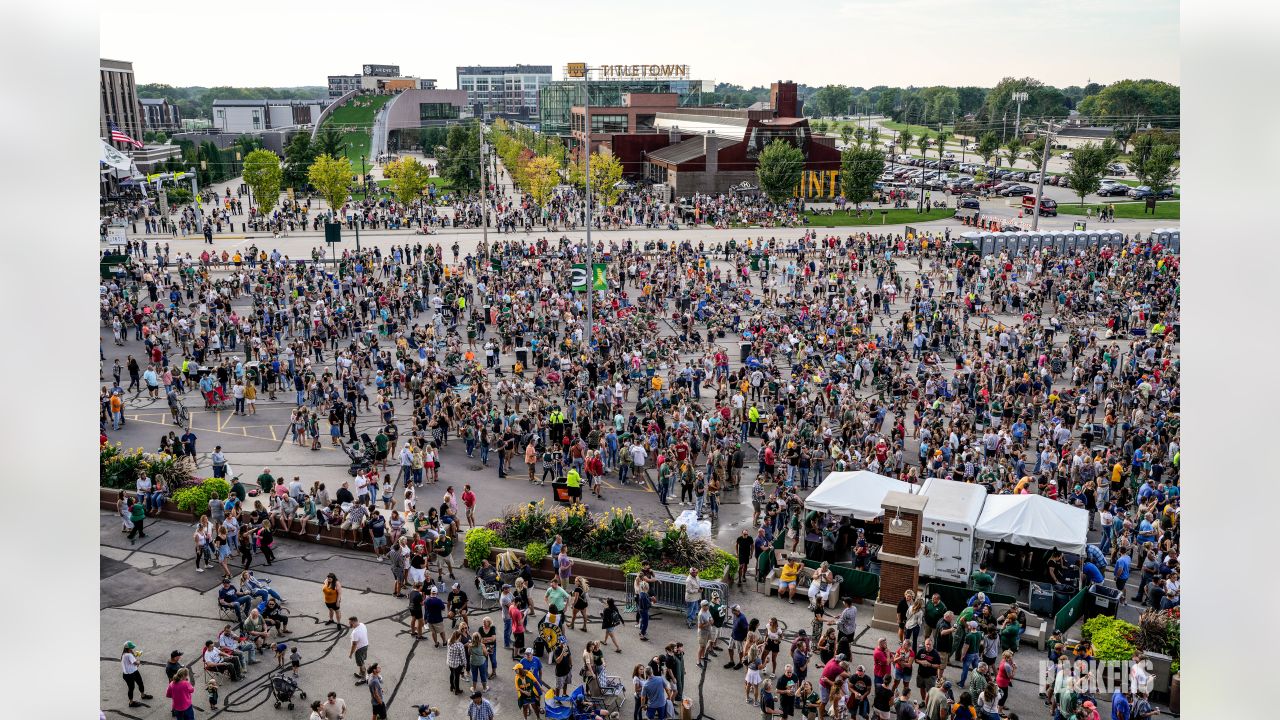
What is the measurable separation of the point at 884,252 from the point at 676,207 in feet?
82.3

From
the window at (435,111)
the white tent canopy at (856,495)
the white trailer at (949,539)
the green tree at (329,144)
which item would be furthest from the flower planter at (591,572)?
the window at (435,111)

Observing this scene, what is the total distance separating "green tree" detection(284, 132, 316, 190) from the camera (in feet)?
267

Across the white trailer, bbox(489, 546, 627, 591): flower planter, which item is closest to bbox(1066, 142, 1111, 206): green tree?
the white trailer

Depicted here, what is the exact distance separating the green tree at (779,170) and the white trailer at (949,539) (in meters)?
56.4

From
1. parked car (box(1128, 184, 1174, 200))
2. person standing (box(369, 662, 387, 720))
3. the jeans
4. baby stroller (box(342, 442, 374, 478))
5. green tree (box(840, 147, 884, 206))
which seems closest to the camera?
person standing (box(369, 662, 387, 720))

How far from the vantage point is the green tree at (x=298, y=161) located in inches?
3209

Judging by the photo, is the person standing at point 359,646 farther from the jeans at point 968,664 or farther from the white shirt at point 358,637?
the jeans at point 968,664

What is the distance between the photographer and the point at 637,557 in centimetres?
1798

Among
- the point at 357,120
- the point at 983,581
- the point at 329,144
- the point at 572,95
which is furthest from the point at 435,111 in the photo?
the point at 983,581

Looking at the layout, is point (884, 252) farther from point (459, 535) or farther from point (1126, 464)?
point (459, 535)

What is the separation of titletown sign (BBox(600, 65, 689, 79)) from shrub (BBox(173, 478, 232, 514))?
103 meters

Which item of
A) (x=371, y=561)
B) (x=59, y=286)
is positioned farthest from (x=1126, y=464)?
(x=59, y=286)

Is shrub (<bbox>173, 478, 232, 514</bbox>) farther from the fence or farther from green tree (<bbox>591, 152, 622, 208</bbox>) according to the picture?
green tree (<bbox>591, 152, 622, 208</bbox>)

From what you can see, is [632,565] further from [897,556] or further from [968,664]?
[968,664]
